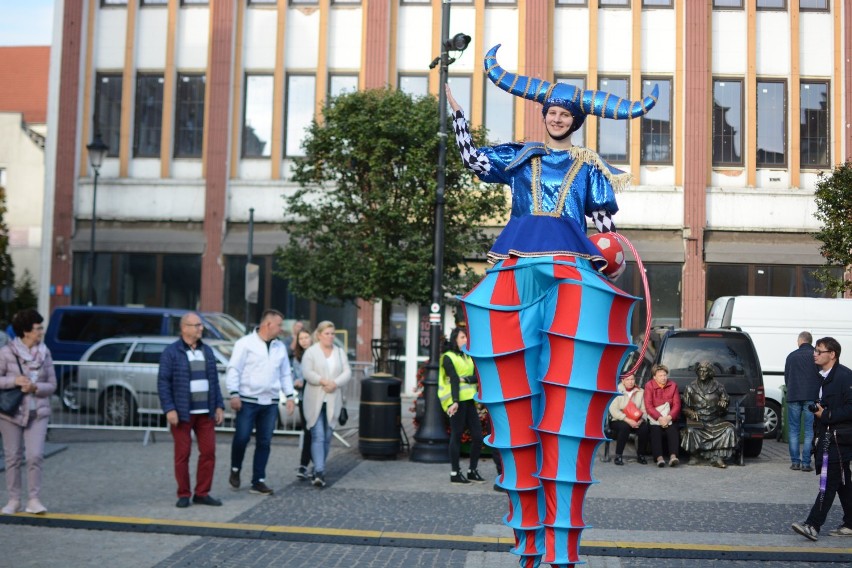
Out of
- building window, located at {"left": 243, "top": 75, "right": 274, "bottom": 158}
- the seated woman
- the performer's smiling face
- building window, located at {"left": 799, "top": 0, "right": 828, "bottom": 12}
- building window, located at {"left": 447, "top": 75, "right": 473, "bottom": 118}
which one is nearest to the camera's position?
the performer's smiling face

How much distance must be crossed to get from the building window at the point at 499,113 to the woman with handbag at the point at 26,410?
2218 cm

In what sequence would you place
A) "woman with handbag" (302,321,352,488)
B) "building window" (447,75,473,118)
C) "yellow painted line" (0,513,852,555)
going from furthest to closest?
"building window" (447,75,473,118), "woman with handbag" (302,321,352,488), "yellow painted line" (0,513,852,555)

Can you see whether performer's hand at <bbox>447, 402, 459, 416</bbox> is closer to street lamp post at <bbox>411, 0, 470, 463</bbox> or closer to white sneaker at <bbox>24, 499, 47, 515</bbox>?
street lamp post at <bbox>411, 0, 470, 463</bbox>

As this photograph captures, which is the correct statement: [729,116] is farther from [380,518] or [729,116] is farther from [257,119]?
[380,518]

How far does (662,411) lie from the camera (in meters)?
15.7

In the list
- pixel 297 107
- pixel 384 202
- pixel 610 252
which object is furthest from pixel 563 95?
pixel 297 107

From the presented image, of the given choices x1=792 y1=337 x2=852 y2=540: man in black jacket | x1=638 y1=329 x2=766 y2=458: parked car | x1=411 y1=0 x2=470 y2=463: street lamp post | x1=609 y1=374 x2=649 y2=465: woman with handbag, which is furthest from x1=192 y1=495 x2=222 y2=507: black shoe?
x1=638 y1=329 x2=766 y2=458: parked car

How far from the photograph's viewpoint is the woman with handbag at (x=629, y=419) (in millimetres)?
15506

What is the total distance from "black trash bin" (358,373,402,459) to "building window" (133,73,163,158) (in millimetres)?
18787

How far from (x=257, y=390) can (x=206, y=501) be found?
58.9 inches

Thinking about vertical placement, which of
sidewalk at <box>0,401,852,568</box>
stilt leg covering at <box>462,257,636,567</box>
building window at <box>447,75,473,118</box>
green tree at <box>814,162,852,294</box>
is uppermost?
building window at <box>447,75,473,118</box>

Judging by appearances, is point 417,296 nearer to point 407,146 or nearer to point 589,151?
point 407,146

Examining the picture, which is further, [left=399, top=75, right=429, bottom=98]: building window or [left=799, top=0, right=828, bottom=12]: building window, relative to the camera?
[left=399, top=75, right=429, bottom=98]: building window

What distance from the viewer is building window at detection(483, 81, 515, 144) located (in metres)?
30.8
